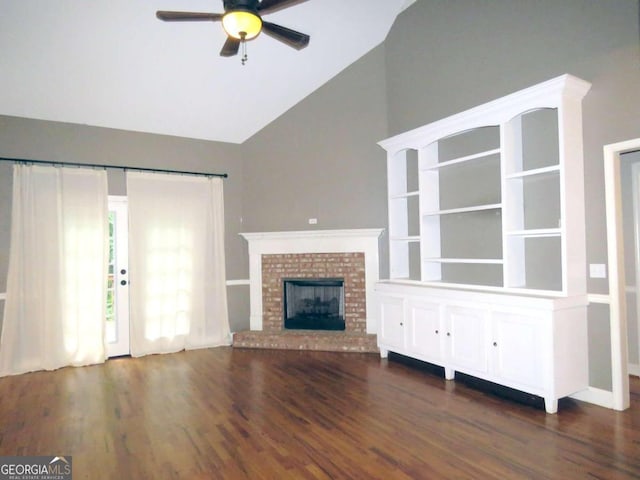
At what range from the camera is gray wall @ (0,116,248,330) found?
4.75 metres

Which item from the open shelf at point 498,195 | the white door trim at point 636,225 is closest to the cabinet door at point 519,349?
the open shelf at point 498,195

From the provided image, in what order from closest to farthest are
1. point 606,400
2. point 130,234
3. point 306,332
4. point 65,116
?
point 606,400 → point 65,116 → point 130,234 → point 306,332

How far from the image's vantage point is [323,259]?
5.78m

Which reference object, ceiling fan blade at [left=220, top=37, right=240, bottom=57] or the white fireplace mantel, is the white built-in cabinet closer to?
the white fireplace mantel

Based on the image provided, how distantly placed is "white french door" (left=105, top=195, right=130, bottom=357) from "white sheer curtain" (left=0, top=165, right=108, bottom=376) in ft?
0.71

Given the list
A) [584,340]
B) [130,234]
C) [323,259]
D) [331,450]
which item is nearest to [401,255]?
[323,259]

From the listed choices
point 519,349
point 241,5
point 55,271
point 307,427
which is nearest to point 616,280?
point 519,349

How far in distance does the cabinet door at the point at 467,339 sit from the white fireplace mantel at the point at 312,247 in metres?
1.57

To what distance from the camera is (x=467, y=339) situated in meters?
3.90

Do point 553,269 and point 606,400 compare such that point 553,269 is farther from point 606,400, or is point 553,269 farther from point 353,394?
point 353,394

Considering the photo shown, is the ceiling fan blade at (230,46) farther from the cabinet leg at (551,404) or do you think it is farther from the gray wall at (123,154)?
the cabinet leg at (551,404)

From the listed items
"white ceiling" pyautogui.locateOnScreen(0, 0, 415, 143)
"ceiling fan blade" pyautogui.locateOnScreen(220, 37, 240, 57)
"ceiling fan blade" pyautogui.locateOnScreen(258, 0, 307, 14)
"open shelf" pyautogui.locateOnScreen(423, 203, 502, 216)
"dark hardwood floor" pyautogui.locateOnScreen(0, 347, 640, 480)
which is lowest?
"dark hardwood floor" pyautogui.locateOnScreen(0, 347, 640, 480)

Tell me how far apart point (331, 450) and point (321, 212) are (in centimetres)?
360

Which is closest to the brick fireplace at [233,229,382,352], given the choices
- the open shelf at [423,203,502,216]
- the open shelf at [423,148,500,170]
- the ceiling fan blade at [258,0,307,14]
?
the open shelf at [423,203,502,216]
